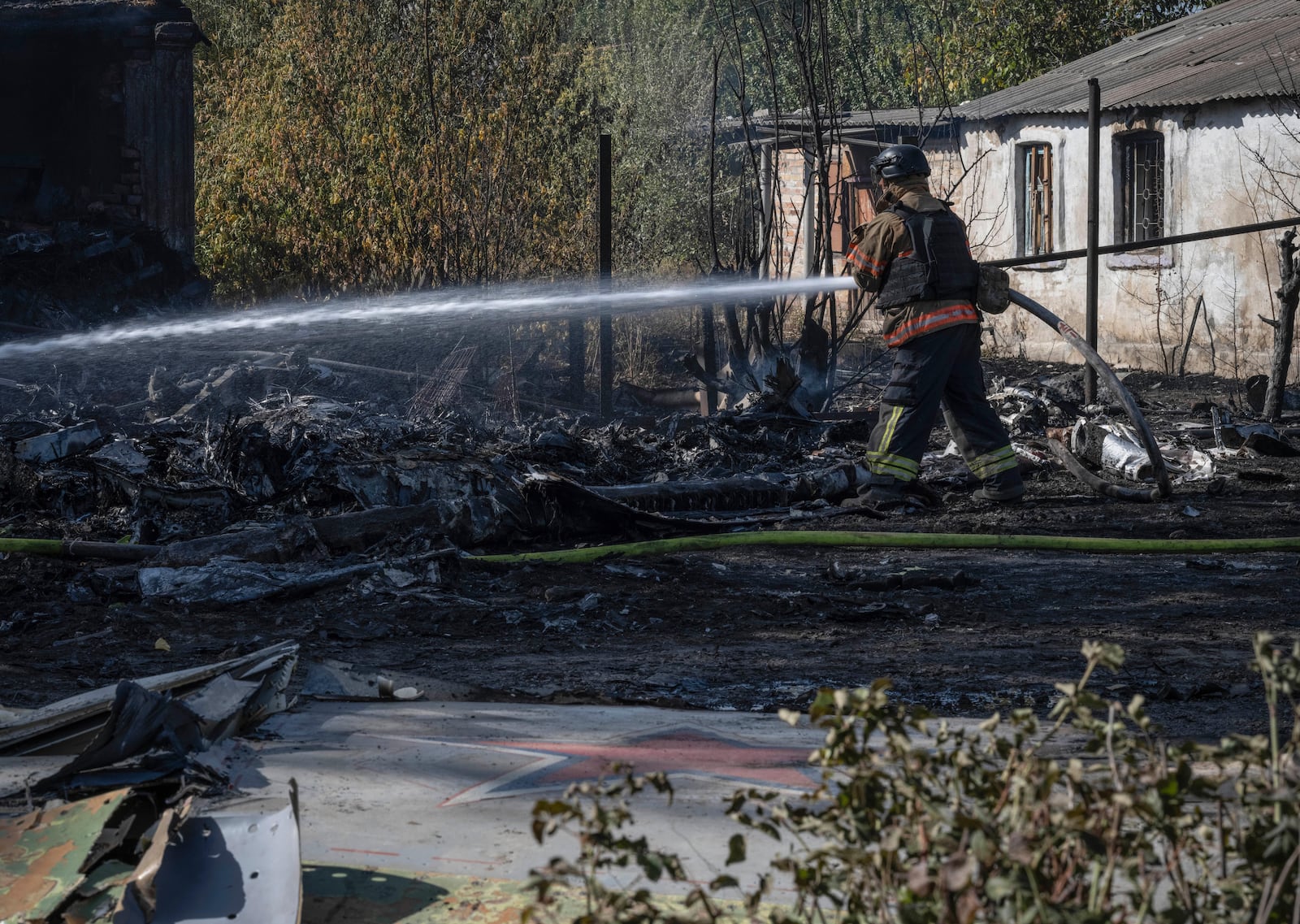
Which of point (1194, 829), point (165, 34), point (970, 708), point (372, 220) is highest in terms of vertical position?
point (165, 34)

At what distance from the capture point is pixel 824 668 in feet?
14.4

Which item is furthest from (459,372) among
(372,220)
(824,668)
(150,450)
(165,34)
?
(824,668)

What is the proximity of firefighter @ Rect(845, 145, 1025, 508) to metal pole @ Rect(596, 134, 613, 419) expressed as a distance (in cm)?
270

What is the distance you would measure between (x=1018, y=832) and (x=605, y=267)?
8390mm

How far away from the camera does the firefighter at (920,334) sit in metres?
6.91

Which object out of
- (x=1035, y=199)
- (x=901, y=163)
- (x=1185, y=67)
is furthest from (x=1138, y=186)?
(x=901, y=163)

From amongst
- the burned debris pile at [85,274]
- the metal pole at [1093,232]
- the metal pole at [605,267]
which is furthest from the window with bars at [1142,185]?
the burned debris pile at [85,274]

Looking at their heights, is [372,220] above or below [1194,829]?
above

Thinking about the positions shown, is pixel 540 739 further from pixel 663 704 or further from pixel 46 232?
pixel 46 232

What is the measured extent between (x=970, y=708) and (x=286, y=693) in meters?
1.92

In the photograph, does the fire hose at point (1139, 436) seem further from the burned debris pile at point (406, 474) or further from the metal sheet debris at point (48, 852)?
the metal sheet debris at point (48, 852)

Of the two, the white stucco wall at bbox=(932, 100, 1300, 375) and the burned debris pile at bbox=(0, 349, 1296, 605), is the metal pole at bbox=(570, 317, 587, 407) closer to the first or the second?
the burned debris pile at bbox=(0, 349, 1296, 605)

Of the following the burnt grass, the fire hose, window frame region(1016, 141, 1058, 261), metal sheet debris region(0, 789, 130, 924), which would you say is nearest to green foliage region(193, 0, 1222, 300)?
the fire hose

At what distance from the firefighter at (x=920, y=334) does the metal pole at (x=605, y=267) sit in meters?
2.70
